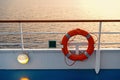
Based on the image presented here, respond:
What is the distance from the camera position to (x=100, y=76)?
8.97ft

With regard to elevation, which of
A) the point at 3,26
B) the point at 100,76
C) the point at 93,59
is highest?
the point at 3,26

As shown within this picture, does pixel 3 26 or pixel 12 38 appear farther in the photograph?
pixel 3 26

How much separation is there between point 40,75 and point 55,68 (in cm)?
22

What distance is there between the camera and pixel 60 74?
2764 mm

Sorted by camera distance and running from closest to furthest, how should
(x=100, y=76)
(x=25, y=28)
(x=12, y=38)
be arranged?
(x=100, y=76) < (x=12, y=38) < (x=25, y=28)

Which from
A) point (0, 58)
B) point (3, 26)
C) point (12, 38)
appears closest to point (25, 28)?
point (3, 26)

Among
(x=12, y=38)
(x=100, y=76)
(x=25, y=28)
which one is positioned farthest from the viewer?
(x=25, y=28)

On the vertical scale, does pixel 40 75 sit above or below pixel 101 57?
below

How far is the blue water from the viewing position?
8.91 ft

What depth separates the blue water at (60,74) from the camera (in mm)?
2715

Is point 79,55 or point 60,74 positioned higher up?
point 79,55

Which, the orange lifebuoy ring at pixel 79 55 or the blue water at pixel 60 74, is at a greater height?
the orange lifebuoy ring at pixel 79 55

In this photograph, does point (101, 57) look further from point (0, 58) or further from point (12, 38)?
point (12, 38)

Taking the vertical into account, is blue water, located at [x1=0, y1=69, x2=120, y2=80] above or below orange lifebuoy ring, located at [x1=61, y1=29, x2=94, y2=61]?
below
